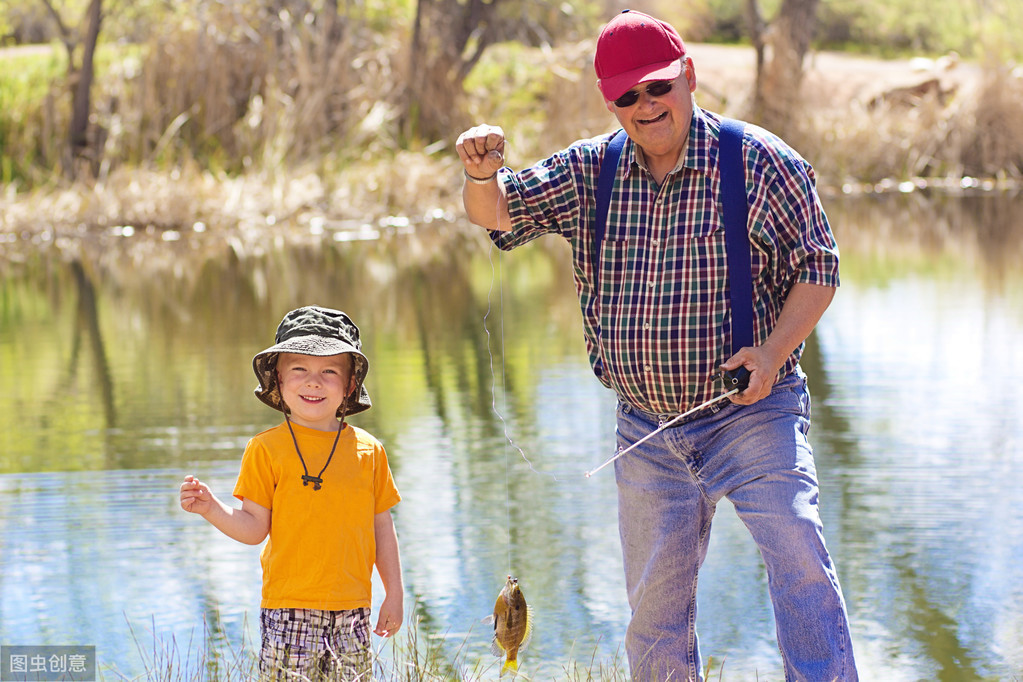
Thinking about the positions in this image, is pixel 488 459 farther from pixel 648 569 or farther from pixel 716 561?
pixel 648 569

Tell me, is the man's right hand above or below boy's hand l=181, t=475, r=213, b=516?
above

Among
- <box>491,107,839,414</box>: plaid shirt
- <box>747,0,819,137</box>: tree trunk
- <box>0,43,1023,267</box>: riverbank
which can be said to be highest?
<box>747,0,819,137</box>: tree trunk

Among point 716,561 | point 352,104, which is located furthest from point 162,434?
point 352,104

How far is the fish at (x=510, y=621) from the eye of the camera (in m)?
3.46

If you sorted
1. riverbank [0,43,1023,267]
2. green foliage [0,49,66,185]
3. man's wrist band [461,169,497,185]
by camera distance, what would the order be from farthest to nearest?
green foliage [0,49,66,185]
riverbank [0,43,1023,267]
man's wrist band [461,169,497,185]

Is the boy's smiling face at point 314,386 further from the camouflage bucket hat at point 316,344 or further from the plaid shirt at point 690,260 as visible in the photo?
the plaid shirt at point 690,260

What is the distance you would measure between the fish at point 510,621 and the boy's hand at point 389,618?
0.22 m

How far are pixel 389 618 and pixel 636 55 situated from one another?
53.5 inches

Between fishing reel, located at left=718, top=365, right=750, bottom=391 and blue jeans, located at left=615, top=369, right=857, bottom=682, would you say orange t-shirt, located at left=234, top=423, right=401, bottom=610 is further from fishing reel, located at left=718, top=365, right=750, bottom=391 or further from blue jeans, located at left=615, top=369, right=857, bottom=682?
fishing reel, located at left=718, top=365, right=750, bottom=391

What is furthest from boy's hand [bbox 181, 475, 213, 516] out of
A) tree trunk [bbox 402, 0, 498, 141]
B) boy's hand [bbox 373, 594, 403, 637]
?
tree trunk [bbox 402, 0, 498, 141]

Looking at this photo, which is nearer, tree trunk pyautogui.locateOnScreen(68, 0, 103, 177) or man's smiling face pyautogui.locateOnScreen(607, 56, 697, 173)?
man's smiling face pyautogui.locateOnScreen(607, 56, 697, 173)

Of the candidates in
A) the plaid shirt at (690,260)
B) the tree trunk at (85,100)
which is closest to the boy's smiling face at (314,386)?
the plaid shirt at (690,260)

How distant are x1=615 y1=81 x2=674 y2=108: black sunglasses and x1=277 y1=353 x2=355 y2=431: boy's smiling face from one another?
0.84 meters

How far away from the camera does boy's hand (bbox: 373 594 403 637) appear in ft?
11.2
